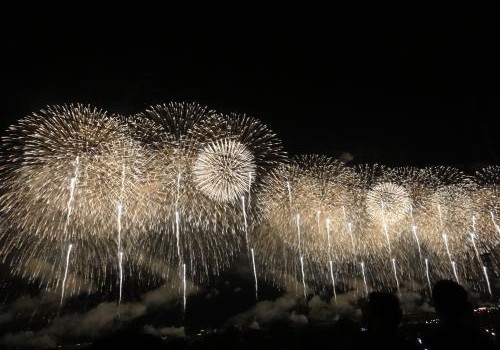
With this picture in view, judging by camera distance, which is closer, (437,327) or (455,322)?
(455,322)

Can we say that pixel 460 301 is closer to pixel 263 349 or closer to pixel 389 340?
pixel 389 340

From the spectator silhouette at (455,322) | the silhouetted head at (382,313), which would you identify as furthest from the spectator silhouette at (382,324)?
the spectator silhouette at (455,322)

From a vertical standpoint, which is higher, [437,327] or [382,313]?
[382,313]

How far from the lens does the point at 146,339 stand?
397 cm

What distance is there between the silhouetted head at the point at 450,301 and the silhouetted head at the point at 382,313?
51 centimetres

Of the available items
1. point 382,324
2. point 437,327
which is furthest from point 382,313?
point 437,327

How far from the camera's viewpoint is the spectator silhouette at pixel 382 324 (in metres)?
4.70

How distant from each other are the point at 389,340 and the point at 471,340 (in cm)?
90

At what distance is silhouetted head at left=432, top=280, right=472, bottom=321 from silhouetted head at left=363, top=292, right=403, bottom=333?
0.51m

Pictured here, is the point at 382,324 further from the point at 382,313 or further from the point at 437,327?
the point at 437,327

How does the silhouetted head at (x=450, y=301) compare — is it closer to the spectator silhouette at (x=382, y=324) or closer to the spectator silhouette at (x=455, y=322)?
the spectator silhouette at (x=455, y=322)

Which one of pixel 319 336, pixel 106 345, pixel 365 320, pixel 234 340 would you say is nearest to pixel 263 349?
pixel 234 340

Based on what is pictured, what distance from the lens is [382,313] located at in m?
4.86

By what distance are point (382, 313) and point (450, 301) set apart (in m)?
0.85
